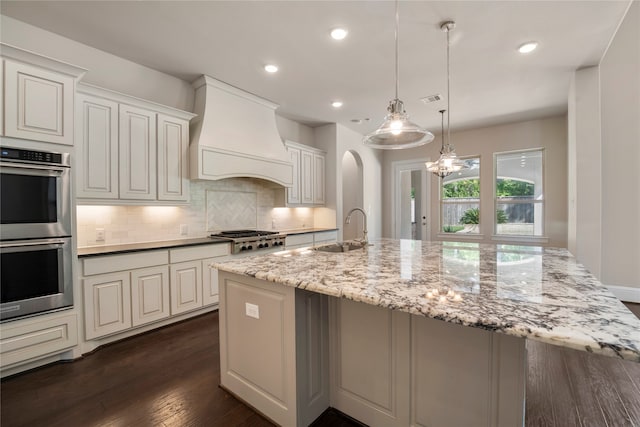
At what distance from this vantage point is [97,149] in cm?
261

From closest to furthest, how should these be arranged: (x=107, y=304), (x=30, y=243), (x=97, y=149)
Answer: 1. (x=30, y=243)
2. (x=107, y=304)
3. (x=97, y=149)

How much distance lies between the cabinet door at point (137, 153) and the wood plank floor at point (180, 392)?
4.91 ft

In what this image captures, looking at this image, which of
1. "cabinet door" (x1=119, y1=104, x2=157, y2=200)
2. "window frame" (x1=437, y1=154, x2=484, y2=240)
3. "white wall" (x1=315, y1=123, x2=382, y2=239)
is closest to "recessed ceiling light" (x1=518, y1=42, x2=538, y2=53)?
"window frame" (x1=437, y1=154, x2=484, y2=240)

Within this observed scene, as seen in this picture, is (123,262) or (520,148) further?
(520,148)

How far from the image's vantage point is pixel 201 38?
8.66 ft

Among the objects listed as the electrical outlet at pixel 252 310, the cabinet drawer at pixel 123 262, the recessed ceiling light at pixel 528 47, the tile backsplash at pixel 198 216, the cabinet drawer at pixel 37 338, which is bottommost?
the cabinet drawer at pixel 37 338

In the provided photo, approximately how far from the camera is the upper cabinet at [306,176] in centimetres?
474

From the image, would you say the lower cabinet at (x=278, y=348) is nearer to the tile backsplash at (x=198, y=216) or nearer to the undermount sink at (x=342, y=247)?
the undermount sink at (x=342, y=247)

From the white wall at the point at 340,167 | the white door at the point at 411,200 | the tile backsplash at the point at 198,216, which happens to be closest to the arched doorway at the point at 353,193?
the white wall at the point at 340,167

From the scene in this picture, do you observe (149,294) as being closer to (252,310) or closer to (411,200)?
(252,310)

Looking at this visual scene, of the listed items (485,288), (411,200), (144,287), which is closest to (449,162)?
(485,288)

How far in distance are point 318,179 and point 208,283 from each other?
110 inches

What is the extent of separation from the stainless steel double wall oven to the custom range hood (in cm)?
129

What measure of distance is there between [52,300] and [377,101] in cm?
423
